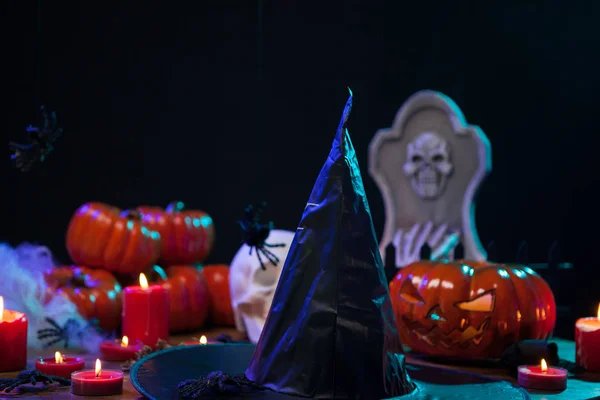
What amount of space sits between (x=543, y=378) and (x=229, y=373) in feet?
2.12

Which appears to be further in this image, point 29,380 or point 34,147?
point 34,147

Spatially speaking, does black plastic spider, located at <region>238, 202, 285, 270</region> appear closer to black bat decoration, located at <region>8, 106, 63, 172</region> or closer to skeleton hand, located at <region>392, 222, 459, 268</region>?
black bat decoration, located at <region>8, 106, 63, 172</region>

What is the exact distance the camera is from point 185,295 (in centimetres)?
212

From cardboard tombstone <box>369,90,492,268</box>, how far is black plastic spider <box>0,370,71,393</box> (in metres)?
1.34

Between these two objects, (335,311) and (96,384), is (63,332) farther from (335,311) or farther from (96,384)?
(335,311)

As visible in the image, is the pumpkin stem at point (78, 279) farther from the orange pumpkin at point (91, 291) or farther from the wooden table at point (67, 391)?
the wooden table at point (67, 391)

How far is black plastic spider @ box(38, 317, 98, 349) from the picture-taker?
1.80 m

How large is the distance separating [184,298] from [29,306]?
46cm

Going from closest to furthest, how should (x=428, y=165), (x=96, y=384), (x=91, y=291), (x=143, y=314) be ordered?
(x=96, y=384) → (x=143, y=314) → (x=91, y=291) → (x=428, y=165)

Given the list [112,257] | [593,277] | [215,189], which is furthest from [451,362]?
[215,189]

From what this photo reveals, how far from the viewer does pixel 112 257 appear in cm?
209

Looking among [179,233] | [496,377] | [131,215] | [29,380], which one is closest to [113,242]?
[131,215]

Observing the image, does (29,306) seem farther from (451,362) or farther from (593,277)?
(593,277)

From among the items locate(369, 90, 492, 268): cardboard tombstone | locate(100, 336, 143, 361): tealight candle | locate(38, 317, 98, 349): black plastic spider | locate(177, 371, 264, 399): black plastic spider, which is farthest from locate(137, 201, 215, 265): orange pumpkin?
locate(177, 371, 264, 399): black plastic spider
